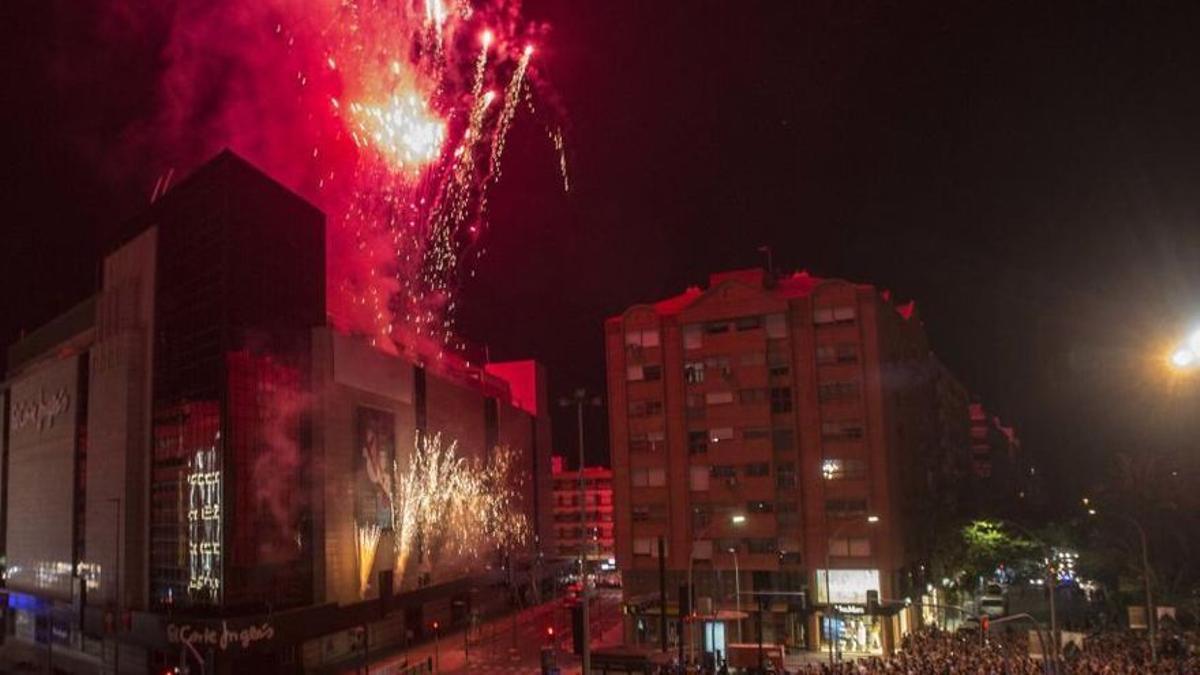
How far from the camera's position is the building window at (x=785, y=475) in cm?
6222

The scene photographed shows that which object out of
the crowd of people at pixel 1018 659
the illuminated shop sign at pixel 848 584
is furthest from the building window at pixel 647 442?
the crowd of people at pixel 1018 659

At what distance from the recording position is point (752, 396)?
64.0 meters

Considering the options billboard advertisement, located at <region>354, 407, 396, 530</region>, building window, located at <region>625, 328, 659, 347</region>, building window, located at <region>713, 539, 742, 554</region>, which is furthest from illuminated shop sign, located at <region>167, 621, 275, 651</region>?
building window, located at <region>625, 328, 659, 347</region>

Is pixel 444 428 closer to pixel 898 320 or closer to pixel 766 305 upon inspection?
pixel 766 305

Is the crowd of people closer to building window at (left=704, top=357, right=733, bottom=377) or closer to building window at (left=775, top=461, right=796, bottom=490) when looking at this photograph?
building window at (left=775, top=461, right=796, bottom=490)

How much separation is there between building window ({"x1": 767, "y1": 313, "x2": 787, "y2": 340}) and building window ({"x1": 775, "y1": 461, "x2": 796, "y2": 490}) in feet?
26.5

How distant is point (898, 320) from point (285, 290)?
42.2 m

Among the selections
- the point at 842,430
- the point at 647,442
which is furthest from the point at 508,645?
the point at 842,430

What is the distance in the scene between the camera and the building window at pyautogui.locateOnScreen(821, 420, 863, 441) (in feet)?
202

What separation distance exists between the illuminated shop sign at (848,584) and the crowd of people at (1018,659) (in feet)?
38.4

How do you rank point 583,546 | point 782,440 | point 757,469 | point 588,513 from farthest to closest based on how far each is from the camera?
1. point 588,513
2. point 782,440
3. point 757,469
4. point 583,546

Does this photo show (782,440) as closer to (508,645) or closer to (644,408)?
(644,408)

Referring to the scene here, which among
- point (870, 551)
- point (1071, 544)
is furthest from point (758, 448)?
point (1071, 544)

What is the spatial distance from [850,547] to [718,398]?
12283mm
